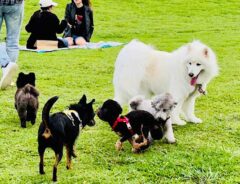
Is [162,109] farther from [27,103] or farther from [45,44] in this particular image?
[45,44]

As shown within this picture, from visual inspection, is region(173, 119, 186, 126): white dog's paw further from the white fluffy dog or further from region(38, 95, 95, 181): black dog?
region(38, 95, 95, 181): black dog

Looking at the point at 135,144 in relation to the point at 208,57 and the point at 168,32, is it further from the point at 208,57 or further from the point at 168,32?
the point at 168,32

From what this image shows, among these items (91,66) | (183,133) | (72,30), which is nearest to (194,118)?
(183,133)

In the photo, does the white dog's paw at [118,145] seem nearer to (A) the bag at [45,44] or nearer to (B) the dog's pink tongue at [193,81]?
(B) the dog's pink tongue at [193,81]

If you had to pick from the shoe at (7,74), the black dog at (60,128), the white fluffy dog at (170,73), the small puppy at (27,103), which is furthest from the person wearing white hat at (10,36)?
the black dog at (60,128)

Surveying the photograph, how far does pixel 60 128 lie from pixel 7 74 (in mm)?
4005

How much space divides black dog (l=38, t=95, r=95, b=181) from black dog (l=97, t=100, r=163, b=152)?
0.19 meters

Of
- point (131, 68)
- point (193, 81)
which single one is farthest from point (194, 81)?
point (131, 68)

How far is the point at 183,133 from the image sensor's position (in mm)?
6785

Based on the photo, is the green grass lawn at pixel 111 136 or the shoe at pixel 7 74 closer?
the green grass lawn at pixel 111 136

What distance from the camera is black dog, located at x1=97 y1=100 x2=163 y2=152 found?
19.0 feet

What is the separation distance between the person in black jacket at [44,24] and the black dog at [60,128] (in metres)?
6.96

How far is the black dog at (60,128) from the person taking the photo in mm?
4867

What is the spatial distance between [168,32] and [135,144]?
40.1 ft
